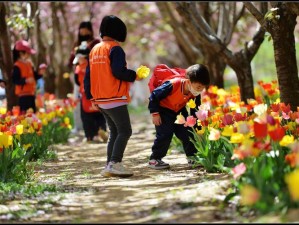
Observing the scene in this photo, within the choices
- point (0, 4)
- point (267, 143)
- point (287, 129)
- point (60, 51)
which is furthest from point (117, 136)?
point (60, 51)

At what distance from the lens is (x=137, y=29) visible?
24.2 m

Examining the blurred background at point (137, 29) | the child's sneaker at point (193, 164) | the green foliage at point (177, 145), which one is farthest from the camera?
the blurred background at point (137, 29)

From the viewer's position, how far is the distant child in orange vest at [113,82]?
6246 mm

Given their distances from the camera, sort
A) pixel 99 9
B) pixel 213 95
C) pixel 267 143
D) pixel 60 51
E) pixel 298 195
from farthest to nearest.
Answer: pixel 99 9
pixel 60 51
pixel 213 95
pixel 267 143
pixel 298 195

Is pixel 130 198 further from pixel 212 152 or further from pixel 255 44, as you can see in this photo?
pixel 255 44

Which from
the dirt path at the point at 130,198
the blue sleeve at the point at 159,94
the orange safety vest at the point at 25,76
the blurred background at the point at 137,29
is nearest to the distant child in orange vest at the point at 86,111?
the orange safety vest at the point at 25,76

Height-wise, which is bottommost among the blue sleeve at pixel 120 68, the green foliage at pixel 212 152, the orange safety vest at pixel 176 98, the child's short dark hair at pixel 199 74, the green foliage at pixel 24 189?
the green foliage at pixel 24 189

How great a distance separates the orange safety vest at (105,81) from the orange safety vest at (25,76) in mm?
3733

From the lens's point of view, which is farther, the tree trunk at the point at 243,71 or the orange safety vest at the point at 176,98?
the tree trunk at the point at 243,71

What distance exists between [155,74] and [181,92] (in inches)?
14.4

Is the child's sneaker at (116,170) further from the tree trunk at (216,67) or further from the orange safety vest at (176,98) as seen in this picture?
the tree trunk at (216,67)

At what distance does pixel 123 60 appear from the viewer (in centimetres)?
624

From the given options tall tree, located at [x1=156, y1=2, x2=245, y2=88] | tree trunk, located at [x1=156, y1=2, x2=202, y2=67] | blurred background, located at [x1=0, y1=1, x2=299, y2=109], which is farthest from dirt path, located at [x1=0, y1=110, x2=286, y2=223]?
tree trunk, located at [x1=156, y1=2, x2=202, y2=67]

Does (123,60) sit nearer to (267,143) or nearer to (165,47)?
(267,143)
